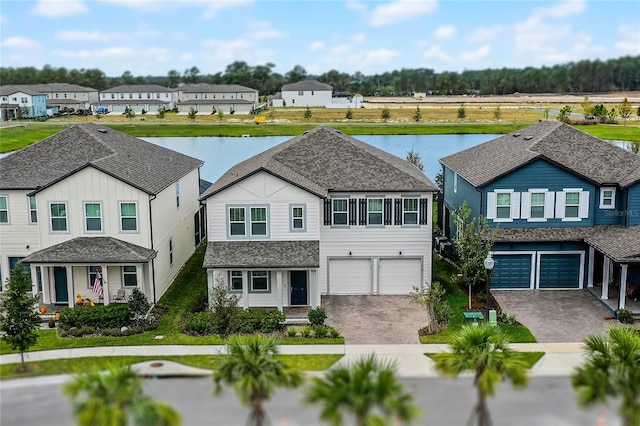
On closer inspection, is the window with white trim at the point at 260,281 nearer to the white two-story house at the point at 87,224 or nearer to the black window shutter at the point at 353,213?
the white two-story house at the point at 87,224

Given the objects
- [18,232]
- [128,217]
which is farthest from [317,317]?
[18,232]

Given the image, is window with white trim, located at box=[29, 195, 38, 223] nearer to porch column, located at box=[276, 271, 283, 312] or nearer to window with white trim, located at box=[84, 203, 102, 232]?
window with white trim, located at box=[84, 203, 102, 232]

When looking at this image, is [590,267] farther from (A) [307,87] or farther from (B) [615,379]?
(A) [307,87]

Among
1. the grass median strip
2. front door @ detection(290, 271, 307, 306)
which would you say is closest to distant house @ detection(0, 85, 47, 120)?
front door @ detection(290, 271, 307, 306)

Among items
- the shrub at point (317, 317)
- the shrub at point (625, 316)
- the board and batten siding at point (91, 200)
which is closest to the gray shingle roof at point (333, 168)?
the board and batten siding at point (91, 200)

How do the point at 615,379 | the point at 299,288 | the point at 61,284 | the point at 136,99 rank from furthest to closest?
1. the point at 136,99
2. the point at 61,284
3. the point at 299,288
4. the point at 615,379
